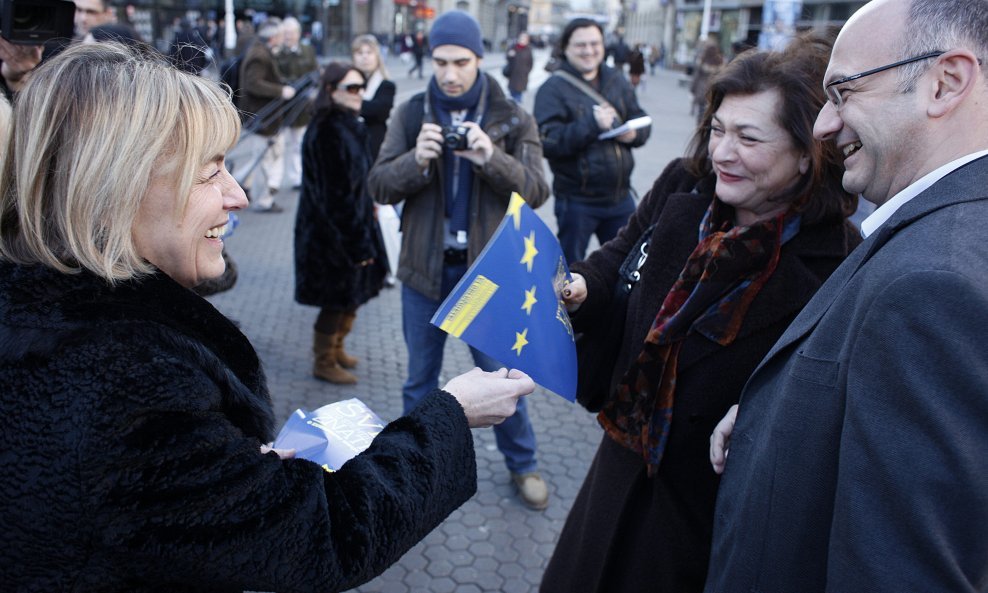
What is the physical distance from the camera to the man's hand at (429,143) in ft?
10.6

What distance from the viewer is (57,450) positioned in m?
1.10

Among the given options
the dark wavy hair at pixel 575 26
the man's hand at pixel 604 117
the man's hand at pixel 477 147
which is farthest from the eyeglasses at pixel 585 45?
the man's hand at pixel 477 147

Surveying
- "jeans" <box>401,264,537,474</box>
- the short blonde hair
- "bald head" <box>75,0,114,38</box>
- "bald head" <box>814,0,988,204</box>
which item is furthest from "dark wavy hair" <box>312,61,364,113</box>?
"bald head" <box>814,0,988,204</box>

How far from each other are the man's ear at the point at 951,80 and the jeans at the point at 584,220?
3.94 m

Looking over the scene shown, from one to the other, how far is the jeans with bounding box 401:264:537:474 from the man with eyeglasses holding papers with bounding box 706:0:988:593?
2.08 m

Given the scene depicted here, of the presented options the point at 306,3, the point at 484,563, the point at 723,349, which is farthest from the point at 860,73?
the point at 306,3

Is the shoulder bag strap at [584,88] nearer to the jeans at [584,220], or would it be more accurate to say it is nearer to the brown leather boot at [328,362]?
the jeans at [584,220]

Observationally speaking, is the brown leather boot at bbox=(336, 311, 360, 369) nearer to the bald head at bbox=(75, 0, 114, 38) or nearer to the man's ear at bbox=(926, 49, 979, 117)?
the bald head at bbox=(75, 0, 114, 38)

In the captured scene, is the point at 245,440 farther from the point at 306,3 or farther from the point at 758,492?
the point at 306,3

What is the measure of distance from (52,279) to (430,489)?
74 centimetres

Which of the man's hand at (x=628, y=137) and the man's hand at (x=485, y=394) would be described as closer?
the man's hand at (x=485, y=394)

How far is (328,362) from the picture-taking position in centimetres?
489

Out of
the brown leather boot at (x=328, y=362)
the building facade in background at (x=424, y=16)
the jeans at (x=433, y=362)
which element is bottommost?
the brown leather boot at (x=328, y=362)

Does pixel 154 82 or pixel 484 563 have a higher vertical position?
pixel 154 82
